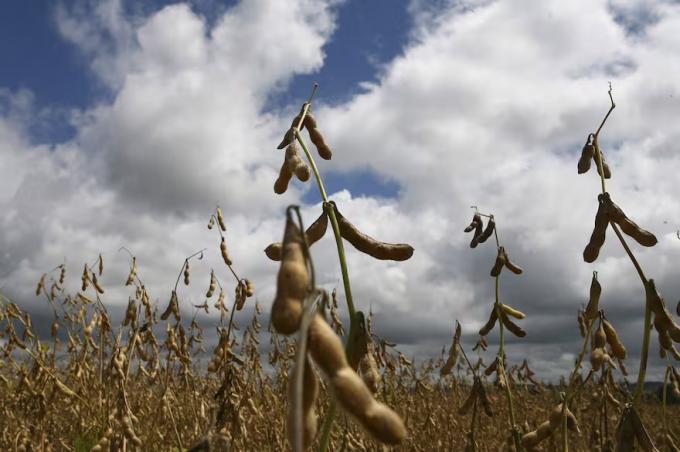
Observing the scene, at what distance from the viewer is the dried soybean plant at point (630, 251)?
4.75 feet

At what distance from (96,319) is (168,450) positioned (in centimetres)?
106

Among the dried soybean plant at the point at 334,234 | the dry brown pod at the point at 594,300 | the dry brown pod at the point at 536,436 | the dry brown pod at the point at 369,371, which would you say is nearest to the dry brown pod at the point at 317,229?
the dried soybean plant at the point at 334,234

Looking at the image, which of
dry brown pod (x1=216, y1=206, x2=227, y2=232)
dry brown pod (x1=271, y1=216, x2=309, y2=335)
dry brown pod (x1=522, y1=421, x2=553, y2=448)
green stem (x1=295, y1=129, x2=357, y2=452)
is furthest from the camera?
dry brown pod (x1=216, y1=206, x2=227, y2=232)

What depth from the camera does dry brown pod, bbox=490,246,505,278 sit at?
291 cm

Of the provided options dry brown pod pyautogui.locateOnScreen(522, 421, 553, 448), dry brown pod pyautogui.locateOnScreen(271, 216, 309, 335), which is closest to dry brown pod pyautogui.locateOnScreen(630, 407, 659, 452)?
dry brown pod pyautogui.locateOnScreen(522, 421, 553, 448)

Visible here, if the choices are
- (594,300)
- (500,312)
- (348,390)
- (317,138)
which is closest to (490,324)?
(500,312)

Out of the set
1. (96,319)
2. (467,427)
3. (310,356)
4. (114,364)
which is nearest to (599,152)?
(310,356)

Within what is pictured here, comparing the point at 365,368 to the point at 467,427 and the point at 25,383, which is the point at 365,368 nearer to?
the point at 25,383

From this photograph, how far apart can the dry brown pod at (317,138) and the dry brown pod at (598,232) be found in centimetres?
71

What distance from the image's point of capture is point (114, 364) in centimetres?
274

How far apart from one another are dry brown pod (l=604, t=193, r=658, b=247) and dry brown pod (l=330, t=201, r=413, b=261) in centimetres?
70

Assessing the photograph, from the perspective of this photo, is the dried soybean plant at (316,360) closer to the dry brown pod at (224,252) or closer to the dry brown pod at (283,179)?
the dry brown pod at (283,179)

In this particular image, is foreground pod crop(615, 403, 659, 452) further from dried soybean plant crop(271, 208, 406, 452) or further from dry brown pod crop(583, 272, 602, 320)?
dried soybean plant crop(271, 208, 406, 452)

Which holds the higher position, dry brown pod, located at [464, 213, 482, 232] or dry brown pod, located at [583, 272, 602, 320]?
dry brown pod, located at [464, 213, 482, 232]
